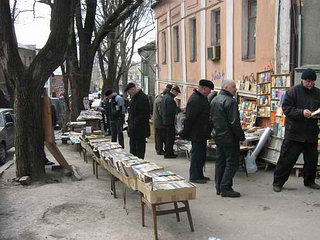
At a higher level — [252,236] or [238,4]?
[238,4]

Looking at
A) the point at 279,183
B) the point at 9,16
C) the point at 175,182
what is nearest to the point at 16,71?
the point at 9,16

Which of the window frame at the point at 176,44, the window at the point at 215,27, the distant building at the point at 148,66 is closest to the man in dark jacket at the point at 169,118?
the window at the point at 215,27

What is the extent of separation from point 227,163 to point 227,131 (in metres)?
0.47

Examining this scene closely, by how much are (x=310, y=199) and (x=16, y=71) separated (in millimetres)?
5238

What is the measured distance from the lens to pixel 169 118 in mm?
10234

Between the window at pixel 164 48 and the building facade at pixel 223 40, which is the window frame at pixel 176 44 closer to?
the building facade at pixel 223 40

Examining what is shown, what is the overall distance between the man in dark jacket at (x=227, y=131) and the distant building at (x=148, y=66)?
79.9 feet

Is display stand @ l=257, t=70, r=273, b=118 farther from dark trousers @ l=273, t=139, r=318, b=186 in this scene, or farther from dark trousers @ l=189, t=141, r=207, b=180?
dark trousers @ l=273, t=139, r=318, b=186

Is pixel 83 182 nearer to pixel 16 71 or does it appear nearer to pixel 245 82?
pixel 16 71

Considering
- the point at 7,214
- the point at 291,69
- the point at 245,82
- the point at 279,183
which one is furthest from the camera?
the point at 245,82

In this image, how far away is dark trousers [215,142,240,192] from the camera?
638cm

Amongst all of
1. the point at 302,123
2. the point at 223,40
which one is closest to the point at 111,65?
the point at 223,40

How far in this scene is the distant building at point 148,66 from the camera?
3187 cm

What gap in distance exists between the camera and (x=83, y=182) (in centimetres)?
812
